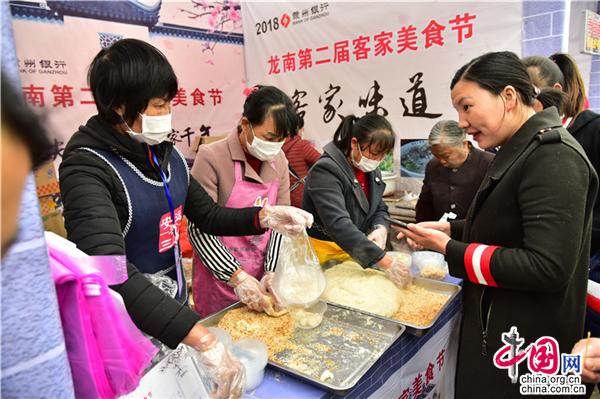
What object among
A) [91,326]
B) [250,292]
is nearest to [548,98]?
[250,292]

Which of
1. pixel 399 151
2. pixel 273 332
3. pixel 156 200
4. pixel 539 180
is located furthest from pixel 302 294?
pixel 399 151

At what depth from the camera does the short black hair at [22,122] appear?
0.34m

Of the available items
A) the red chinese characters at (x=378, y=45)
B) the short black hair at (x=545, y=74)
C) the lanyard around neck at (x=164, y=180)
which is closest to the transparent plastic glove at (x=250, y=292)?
the lanyard around neck at (x=164, y=180)

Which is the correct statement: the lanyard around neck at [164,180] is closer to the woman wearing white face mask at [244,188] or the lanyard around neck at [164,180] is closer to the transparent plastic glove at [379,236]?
the woman wearing white face mask at [244,188]

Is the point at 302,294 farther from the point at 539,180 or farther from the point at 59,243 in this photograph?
the point at 59,243

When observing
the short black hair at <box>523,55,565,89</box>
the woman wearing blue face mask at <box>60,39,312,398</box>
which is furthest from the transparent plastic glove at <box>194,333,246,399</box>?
the short black hair at <box>523,55,565,89</box>

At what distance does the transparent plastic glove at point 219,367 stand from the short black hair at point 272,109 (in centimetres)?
95

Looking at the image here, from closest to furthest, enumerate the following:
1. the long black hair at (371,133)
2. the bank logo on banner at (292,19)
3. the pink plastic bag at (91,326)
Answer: the pink plastic bag at (91,326), the long black hair at (371,133), the bank logo on banner at (292,19)

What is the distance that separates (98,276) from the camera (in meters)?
0.52

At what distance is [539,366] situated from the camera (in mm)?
1204

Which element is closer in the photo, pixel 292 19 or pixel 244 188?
pixel 244 188

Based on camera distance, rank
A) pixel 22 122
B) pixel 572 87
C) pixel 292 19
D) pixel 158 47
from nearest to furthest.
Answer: pixel 22 122 < pixel 572 87 < pixel 158 47 < pixel 292 19

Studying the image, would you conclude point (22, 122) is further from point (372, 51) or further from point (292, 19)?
point (292, 19)

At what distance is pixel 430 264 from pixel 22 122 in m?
1.76
